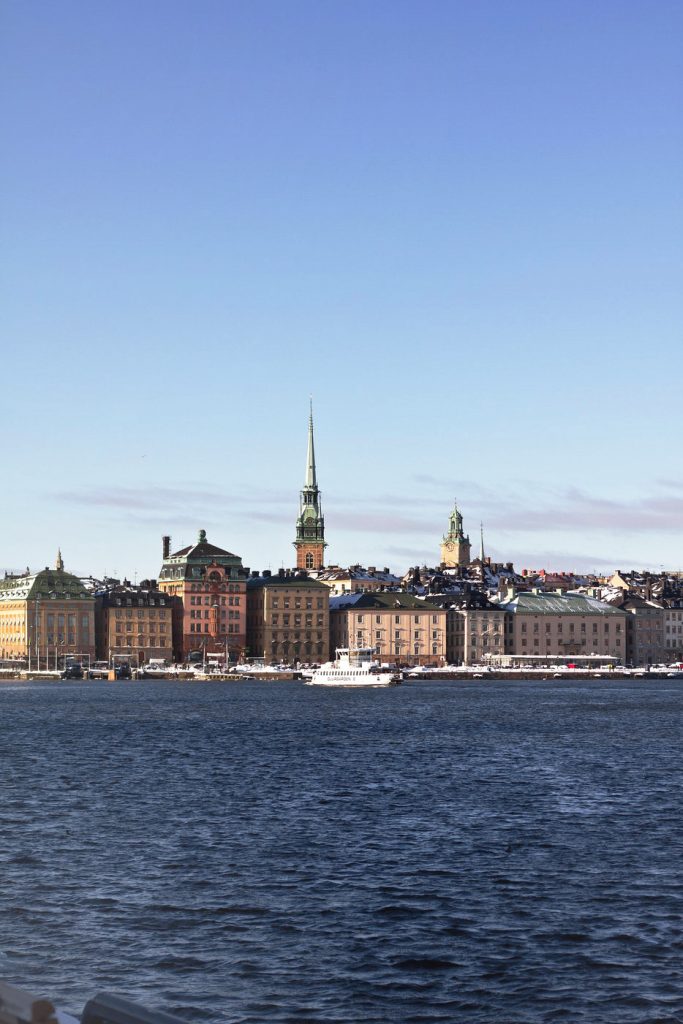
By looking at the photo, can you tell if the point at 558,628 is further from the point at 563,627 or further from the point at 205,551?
the point at 205,551

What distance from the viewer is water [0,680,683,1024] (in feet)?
59.6

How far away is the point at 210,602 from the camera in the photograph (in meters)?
180

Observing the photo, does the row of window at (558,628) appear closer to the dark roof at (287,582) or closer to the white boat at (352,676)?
the dark roof at (287,582)

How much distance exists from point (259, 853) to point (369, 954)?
8411 millimetres

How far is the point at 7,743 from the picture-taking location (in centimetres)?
5981

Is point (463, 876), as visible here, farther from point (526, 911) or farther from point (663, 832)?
point (663, 832)

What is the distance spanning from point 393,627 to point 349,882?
16319 cm

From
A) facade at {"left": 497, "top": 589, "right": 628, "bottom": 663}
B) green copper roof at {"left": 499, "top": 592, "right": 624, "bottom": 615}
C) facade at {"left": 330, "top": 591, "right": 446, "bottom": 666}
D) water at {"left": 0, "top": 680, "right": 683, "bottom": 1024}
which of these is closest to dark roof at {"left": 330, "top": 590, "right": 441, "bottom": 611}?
facade at {"left": 330, "top": 591, "right": 446, "bottom": 666}

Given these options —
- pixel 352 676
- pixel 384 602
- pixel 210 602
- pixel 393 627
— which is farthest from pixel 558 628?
pixel 352 676

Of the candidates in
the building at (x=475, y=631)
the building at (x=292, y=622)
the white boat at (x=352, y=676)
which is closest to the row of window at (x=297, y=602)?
the building at (x=292, y=622)

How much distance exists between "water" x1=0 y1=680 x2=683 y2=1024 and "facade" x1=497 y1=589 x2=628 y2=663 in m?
138

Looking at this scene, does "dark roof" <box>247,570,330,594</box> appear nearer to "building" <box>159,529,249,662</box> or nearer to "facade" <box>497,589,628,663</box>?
"building" <box>159,529,249,662</box>

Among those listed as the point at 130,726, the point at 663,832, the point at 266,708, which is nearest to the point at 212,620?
the point at 266,708

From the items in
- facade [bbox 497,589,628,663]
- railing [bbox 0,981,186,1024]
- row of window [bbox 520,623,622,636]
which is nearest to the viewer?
railing [bbox 0,981,186,1024]
